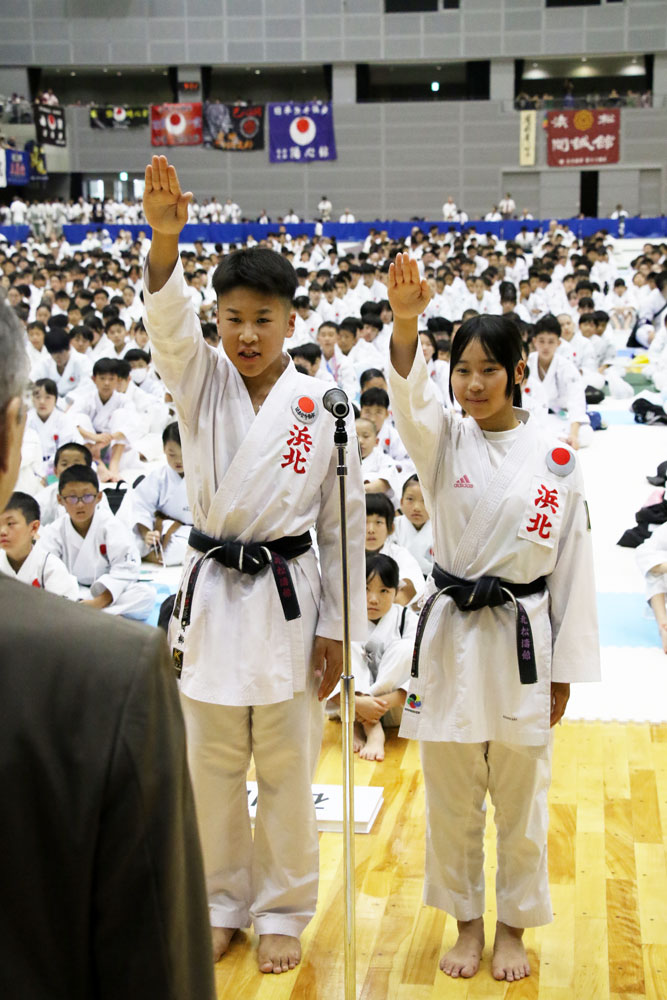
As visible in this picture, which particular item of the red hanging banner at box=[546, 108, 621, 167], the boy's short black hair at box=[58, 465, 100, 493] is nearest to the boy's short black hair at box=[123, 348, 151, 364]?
the boy's short black hair at box=[58, 465, 100, 493]

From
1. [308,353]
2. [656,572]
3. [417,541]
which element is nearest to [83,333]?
[308,353]

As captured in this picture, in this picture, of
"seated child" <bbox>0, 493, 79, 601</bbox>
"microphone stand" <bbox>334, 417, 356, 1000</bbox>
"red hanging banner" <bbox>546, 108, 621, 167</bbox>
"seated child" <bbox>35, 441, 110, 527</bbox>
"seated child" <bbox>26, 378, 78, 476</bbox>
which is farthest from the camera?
"red hanging banner" <bbox>546, 108, 621, 167</bbox>

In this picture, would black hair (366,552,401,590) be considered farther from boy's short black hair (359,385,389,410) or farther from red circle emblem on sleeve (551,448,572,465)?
boy's short black hair (359,385,389,410)

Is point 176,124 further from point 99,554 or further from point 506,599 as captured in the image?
point 506,599

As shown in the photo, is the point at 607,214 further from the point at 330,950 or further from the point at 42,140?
the point at 330,950

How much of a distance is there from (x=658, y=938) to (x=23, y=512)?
317 cm

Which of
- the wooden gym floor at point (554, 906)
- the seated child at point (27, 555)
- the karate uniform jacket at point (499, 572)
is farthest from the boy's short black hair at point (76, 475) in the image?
the karate uniform jacket at point (499, 572)

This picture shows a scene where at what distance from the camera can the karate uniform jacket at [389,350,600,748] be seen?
8.68 ft

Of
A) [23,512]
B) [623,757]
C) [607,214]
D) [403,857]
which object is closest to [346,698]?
[403,857]

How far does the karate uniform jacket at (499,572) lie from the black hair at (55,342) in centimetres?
825

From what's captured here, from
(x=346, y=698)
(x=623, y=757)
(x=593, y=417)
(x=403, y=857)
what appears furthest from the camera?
(x=593, y=417)

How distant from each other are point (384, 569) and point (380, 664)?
40cm

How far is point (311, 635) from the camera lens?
2842 mm

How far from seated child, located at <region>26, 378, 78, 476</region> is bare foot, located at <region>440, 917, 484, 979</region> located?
5.94 meters
